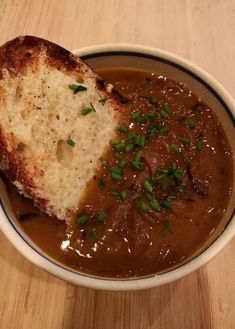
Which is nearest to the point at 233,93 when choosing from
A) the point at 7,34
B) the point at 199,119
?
the point at 199,119

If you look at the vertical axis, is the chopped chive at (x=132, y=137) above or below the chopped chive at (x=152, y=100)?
below

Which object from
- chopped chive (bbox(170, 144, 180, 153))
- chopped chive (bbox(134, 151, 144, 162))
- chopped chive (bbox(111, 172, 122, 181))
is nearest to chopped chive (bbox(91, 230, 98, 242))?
chopped chive (bbox(111, 172, 122, 181))

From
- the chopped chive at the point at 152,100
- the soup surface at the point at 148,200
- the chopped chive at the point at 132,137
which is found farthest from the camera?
the chopped chive at the point at 152,100

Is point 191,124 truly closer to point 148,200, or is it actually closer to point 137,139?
point 137,139

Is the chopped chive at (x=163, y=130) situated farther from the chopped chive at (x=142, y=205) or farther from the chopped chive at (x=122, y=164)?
the chopped chive at (x=142, y=205)

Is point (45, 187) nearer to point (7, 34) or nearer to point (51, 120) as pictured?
point (51, 120)

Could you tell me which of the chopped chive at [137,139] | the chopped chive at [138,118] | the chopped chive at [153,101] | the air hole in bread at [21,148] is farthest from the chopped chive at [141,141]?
the air hole in bread at [21,148]

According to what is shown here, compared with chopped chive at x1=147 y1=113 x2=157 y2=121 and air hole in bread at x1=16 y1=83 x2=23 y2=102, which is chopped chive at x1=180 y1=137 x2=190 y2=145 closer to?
chopped chive at x1=147 y1=113 x2=157 y2=121

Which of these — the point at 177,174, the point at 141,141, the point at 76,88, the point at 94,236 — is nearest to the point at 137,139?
the point at 141,141
